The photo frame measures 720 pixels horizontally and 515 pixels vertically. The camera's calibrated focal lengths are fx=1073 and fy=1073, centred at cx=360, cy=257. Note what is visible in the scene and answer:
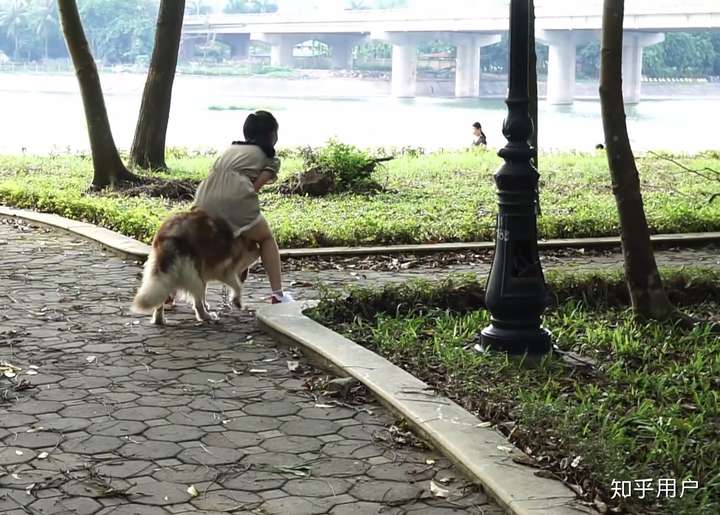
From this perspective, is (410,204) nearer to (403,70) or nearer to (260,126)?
(260,126)

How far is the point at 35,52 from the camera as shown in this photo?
41.2m

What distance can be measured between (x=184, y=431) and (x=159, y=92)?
11.9 meters

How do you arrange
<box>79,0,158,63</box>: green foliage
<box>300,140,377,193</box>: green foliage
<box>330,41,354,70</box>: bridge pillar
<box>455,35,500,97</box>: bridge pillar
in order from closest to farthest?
<box>300,140,377,193</box>: green foliage, <box>79,0,158,63</box>: green foliage, <box>455,35,500,97</box>: bridge pillar, <box>330,41,354,70</box>: bridge pillar

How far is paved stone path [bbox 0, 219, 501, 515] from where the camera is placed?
4.13 metres

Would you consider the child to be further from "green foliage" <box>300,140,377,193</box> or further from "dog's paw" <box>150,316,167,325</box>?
"green foliage" <box>300,140,377,193</box>

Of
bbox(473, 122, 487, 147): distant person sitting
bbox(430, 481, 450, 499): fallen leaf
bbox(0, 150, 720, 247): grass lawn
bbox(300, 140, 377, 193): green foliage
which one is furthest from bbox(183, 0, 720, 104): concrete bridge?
bbox(430, 481, 450, 499): fallen leaf

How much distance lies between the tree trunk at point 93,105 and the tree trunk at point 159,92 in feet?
6.12

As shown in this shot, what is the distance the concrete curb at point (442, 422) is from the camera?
3.93m

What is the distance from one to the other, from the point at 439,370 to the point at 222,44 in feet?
133

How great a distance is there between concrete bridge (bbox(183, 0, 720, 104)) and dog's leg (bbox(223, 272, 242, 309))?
26.8 m

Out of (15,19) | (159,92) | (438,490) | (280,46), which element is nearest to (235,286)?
(438,490)

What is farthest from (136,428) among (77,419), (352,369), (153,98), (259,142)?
(153,98)

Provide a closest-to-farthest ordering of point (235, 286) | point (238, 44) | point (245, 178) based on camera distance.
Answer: point (245, 178) < point (235, 286) < point (238, 44)

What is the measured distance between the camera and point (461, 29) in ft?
123
